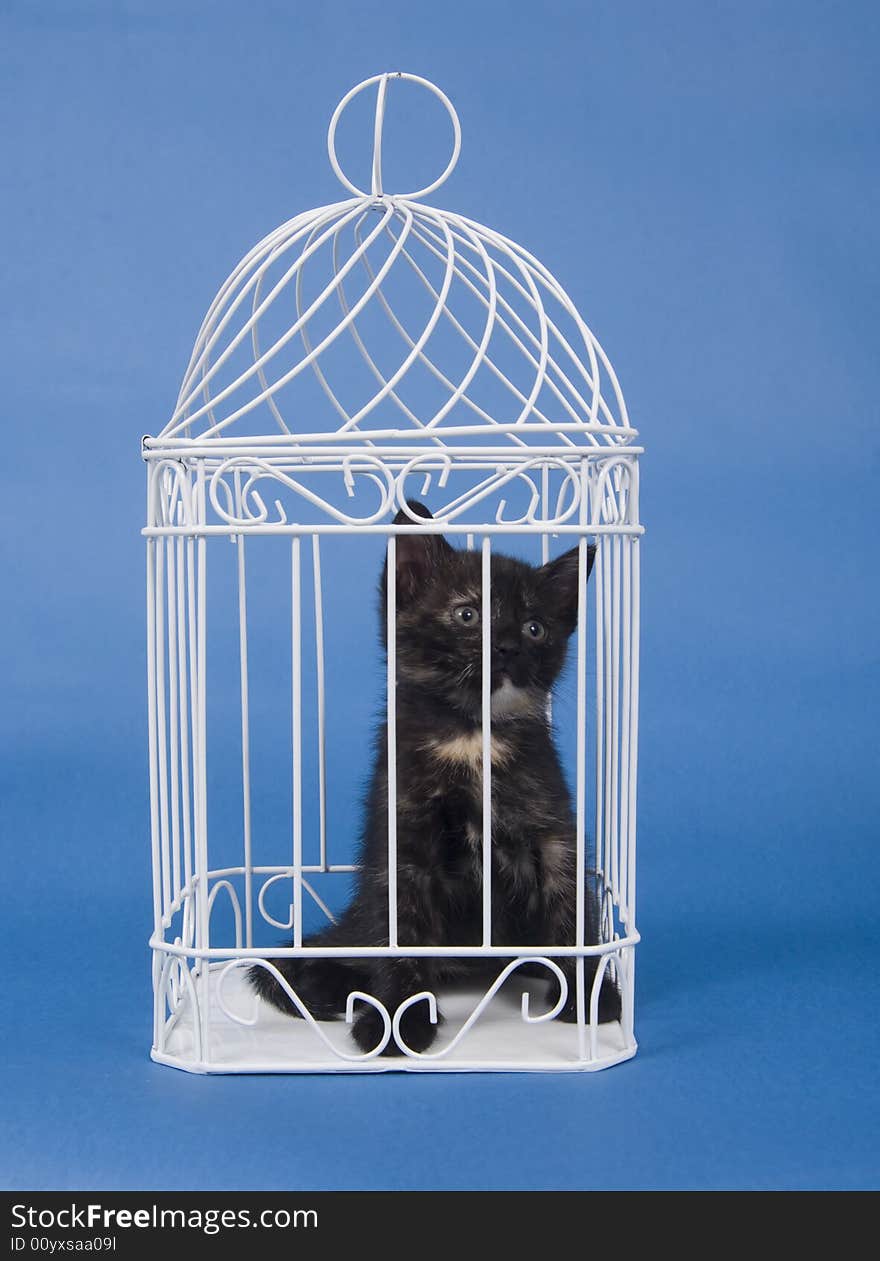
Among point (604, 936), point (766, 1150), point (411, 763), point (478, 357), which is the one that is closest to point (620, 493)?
point (478, 357)

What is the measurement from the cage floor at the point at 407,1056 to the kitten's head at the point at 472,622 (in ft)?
2.03

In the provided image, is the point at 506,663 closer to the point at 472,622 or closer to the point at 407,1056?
the point at 472,622

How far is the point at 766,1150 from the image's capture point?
2.66 m

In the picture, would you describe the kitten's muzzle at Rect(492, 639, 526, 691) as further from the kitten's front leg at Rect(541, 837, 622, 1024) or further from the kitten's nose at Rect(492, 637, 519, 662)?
the kitten's front leg at Rect(541, 837, 622, 1024)

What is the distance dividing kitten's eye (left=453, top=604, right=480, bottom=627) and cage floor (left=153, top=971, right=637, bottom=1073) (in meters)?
0.78

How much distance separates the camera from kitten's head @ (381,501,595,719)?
3176 millimetres

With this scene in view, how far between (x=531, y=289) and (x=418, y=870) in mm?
1149

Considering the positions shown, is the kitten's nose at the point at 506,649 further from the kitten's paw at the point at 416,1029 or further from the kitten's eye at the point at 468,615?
the kitten's paw at the point at 416,1029

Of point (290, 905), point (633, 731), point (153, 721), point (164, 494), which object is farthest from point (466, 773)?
point (290, 905)

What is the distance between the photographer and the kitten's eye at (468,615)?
10.4ft

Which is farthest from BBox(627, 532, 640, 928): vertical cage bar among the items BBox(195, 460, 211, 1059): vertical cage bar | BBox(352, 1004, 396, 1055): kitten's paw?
BBox(195, 460, 211, 1059): vertical cage bar

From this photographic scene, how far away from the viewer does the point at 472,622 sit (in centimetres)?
317

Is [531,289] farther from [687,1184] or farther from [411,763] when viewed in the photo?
[687,1184]

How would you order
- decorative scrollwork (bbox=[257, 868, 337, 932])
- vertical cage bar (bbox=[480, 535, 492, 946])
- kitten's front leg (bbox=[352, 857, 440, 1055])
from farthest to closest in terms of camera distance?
decorative scrollwork (bbox=[257, 868, 337, 932]), kitten's front leg (bbox=[352, 857, 440, 1055]), vertical cage bar (bbox=[480, 535, 492, 946])
